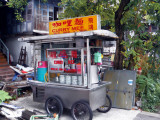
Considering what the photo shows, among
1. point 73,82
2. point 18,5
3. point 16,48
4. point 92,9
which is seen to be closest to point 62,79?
point 73,82

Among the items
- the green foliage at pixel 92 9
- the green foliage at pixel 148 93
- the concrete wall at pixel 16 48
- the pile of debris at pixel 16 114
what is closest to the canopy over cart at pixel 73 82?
the pile of debris at pixel 16 114

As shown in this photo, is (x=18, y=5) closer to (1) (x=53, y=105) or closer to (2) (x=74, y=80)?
(2) (x=74, y=80)

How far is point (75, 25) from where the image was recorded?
579cm

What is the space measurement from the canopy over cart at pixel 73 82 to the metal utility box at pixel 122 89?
746 mm

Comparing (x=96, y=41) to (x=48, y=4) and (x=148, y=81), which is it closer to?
(x=148, y=81)

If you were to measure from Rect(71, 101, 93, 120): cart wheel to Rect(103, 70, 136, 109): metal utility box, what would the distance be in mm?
1959

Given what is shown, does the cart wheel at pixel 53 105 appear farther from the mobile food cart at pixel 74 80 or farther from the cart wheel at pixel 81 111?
the cart wheel at pixel 81 111

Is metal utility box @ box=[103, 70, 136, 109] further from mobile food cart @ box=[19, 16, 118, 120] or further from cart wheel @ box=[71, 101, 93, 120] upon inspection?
cart wheel @ box=[71, 101, 93, 120]

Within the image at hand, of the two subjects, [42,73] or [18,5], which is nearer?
[42,73]

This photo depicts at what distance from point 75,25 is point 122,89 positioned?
3.19 m

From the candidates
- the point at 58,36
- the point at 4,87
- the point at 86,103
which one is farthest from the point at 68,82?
the point at 4,87

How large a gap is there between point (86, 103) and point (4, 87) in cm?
504

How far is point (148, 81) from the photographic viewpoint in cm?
726

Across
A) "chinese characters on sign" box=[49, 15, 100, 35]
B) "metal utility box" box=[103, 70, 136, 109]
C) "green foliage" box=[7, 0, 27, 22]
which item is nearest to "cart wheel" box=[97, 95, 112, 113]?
"metal utility box" box=[103, 70, 136, 109]
